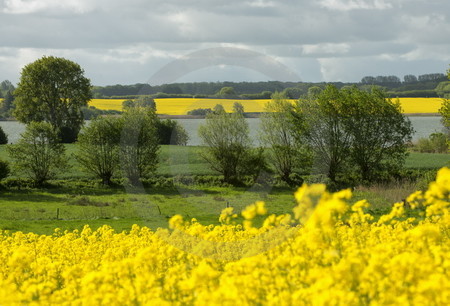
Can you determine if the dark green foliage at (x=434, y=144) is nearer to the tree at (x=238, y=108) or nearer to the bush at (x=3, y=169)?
Result: the tree at (x=238, y=108)

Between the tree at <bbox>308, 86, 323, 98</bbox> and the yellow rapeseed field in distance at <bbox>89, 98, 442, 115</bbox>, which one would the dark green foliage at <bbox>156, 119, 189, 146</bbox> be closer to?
the yellow rapeseed field in distance at <bbox>89, 98, 442, 115</bbox>

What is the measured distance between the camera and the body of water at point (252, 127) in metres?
Answer: 65.4

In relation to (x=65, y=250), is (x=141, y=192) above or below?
below

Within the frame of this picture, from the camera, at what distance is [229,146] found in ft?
196

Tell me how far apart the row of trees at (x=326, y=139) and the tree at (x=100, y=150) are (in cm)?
897

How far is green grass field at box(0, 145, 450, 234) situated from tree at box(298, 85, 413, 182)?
576 cm

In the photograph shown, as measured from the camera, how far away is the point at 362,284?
24.3 ft

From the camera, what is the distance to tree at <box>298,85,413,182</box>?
192ft

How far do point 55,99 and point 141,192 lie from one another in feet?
113

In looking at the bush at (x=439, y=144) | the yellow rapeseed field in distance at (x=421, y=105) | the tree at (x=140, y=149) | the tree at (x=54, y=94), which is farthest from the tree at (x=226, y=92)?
the yellow rapeseed field in distance at (x=421, y=105)

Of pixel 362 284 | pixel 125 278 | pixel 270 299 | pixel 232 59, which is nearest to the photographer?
pixel 362 284

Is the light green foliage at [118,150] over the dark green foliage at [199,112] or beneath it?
beneath

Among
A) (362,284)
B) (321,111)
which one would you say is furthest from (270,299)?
(321,111)

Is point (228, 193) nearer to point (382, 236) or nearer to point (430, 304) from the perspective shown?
point (382, 236)
